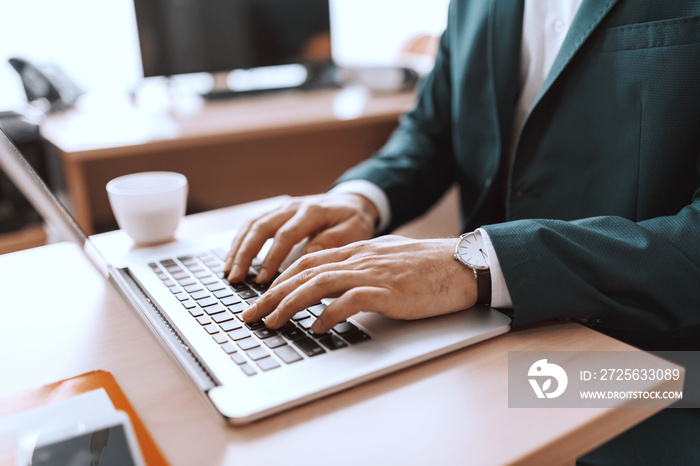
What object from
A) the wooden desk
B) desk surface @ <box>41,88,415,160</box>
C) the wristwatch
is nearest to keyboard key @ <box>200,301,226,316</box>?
the wristwatch

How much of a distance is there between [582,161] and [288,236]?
0.46 metres

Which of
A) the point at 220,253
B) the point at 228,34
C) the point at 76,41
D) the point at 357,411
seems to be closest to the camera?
the point at 357,411

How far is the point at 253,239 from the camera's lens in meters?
0.72

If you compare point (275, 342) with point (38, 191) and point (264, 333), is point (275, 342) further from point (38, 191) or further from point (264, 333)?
point (38, 191)

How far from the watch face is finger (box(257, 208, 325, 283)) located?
0.69 ft

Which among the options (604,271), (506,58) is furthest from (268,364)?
(506,58)

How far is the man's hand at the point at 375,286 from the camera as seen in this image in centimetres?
55

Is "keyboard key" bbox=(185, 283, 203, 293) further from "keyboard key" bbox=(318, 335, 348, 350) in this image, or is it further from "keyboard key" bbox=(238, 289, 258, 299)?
"keyboard key" bbox=(318, 335, 348, 350)

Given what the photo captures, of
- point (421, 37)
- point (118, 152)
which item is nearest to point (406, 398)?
point (118, 152)

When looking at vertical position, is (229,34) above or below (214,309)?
above

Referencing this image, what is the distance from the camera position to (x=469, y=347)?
21.8 inches

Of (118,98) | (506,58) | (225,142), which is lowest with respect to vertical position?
(225,142)

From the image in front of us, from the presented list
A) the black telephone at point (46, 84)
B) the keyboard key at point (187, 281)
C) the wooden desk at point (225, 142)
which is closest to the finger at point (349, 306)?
the keyboard key at point (187, 281)

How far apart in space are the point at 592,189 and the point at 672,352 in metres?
0.25
